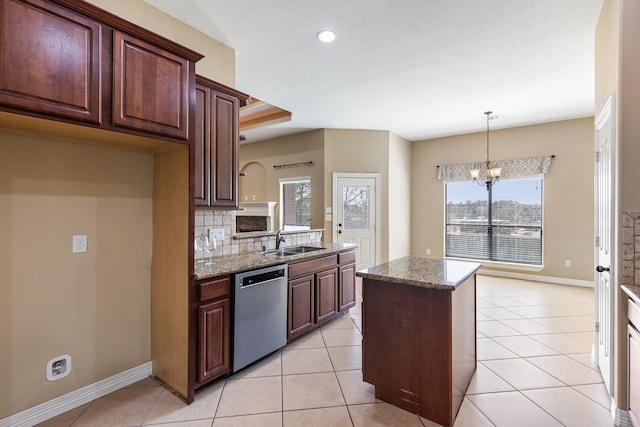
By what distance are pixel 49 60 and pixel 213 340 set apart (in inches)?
75.1

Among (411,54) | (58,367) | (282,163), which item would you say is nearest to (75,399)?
(58,367)

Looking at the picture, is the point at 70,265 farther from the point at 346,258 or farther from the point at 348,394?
the point at 346,258

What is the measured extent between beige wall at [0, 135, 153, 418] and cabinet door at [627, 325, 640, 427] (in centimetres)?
313

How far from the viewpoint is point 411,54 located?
304 centimetres

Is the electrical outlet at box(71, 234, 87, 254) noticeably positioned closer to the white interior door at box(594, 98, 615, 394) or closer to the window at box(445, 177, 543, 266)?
the white interior door at box(594, 98, 615, 394)

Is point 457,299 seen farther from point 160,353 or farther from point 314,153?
point 314,153

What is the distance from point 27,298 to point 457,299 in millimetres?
2659

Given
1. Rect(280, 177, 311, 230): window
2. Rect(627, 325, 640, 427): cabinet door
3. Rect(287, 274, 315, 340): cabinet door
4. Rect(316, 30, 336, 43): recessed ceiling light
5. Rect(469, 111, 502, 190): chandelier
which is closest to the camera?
Rect(627, 325, 640, 427): cabinet door

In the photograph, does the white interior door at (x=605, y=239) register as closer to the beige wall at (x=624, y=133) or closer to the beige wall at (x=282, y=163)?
the beige wall at (x=624, y=133)

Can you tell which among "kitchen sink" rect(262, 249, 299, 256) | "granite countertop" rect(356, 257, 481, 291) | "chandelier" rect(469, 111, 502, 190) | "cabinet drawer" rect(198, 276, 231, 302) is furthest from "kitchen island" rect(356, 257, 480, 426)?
"chandelier" rect(469, 111, 502, 190)

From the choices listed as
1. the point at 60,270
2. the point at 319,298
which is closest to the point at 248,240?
the point at 319,298

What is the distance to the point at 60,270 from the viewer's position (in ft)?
6.32

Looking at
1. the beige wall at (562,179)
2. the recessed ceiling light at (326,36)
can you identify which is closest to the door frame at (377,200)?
the beige wall at (562,179)

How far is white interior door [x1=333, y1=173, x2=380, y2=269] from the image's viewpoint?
5832 mm
